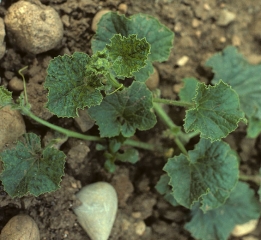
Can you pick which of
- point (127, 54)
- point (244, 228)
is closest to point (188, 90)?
point (127, 54)

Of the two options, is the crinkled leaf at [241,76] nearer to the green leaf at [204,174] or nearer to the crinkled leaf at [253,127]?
the crinkled leaf at [253,127]

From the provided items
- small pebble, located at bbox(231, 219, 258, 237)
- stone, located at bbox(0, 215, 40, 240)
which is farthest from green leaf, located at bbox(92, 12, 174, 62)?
small pebble, located at bbox(231, 219, 258, 237)

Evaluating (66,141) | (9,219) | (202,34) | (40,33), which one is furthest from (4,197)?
(202,34)

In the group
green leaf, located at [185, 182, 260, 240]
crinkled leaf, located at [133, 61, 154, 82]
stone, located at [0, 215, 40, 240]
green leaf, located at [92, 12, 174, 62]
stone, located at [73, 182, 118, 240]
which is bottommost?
green leaf, located at [185, 182, 260, 240]

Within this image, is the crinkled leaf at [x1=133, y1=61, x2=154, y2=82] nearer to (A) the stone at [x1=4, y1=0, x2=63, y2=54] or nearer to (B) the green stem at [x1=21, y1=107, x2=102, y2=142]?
(B) the green stem at [x1=21, y1=107, x2=102, y2=142]

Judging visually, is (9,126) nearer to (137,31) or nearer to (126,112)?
(126,112)

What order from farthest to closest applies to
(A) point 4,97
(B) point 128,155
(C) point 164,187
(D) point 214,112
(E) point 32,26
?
(C) point 164,187
(B) point 128,155
(E) point 32,26
(D) point 214,112
(A) point 4,97
